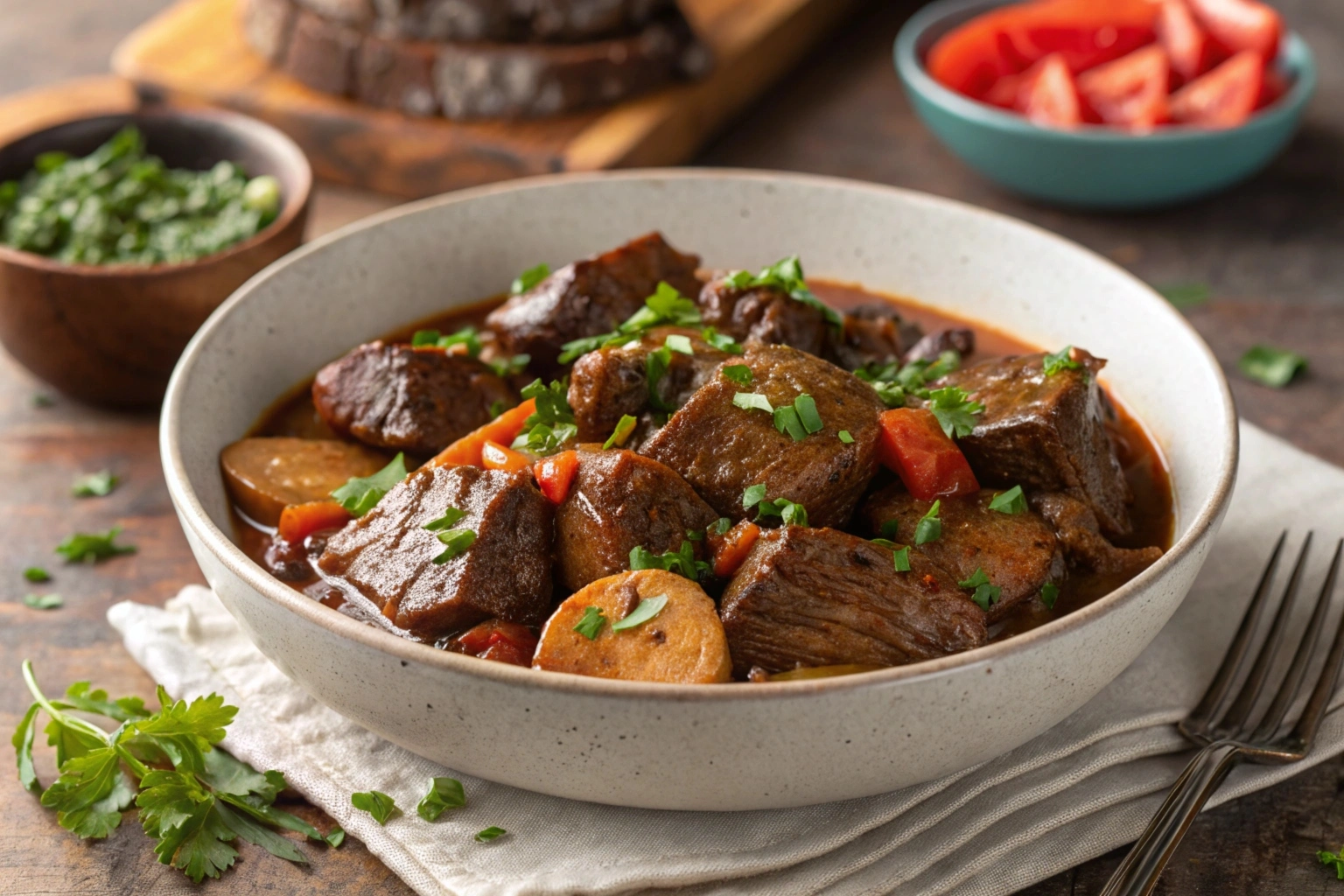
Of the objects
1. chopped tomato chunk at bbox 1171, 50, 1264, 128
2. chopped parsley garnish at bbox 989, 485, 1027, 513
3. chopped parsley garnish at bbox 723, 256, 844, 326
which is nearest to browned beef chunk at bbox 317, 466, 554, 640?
chopped parsley garnish at bbox 723, 256, 844, 326

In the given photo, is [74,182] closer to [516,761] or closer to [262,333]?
[262,333]

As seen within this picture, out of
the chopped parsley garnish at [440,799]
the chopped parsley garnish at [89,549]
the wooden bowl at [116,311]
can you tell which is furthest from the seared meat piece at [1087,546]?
the wooden bowl at [116,311]

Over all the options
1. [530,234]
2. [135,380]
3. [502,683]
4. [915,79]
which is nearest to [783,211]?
[530,234]

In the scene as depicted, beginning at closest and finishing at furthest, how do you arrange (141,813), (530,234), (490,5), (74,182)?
(141,813) < (530,234) < (74,182) < (490,5)

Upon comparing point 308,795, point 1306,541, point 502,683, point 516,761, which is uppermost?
point 502,683

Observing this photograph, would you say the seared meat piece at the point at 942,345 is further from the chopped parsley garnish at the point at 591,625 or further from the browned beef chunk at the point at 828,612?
the chopped parsley garnish at the point at 591,625

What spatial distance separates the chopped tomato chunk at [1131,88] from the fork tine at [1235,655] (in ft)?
9.15

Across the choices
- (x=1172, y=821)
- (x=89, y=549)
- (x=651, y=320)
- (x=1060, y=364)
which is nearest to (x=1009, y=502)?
(x=1060, y=364)

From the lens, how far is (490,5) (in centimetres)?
573

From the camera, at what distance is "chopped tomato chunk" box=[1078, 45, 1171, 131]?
5.71 m

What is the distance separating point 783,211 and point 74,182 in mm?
2658

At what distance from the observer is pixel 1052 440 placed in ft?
10.3

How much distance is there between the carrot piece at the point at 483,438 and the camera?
3.39m

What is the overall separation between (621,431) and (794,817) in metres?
0.98
